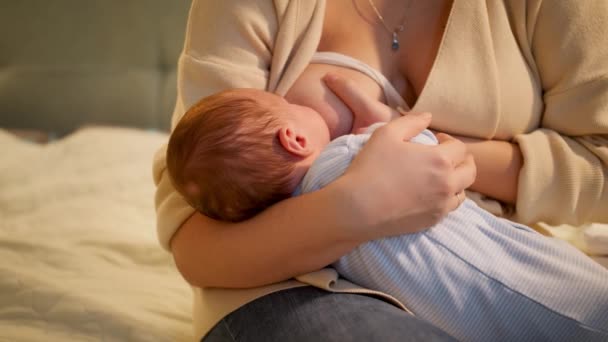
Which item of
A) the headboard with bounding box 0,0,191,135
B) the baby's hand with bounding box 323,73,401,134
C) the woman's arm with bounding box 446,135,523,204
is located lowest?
the headboard with bounding box 0,0,191,135

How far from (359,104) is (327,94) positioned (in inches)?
2.5

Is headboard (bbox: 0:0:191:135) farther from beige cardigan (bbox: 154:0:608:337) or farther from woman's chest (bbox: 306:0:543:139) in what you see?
woman's chest (bbox: 306:0:543:139)

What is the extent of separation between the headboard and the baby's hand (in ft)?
5.19

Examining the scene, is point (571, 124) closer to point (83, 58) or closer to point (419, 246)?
point (419, 246)

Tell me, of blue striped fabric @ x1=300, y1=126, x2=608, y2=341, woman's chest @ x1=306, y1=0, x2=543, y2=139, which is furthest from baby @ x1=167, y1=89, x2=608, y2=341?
woman's chest @ x1=306, y1=0, x2=543, y2=139

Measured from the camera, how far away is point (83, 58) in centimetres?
231

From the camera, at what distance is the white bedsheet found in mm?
972

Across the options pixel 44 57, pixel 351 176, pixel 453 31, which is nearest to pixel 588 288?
pixel 351 176

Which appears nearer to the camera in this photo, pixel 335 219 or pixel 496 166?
pixel 335 219

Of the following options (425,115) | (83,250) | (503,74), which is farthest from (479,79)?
(83,250)

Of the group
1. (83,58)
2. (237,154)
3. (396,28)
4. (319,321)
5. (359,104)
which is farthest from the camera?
(83,58)

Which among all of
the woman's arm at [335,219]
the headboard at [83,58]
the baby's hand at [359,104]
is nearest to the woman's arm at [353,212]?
the woman's arm at [335,219]

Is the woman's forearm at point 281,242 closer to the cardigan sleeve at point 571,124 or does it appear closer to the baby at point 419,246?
the baby at point 419,246

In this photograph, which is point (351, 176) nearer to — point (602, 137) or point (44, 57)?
point (602, 137)
